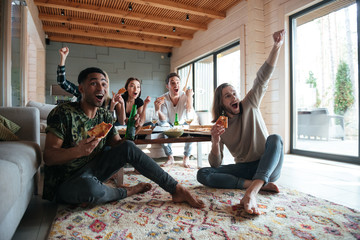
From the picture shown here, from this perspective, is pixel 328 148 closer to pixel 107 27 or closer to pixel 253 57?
pixel 253 57

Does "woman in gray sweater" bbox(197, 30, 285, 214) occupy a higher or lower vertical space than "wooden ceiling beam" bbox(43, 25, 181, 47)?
lower

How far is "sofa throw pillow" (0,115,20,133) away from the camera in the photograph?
5.17ft

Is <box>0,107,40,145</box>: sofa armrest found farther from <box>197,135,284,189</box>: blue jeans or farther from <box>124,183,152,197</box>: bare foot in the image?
<box>197,135,284,189</box>: blue jeans

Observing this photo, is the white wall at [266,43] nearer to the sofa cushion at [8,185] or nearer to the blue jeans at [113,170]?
the blue jeans at [113,170]

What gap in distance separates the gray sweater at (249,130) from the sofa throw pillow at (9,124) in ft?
4.48

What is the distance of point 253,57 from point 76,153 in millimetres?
3474

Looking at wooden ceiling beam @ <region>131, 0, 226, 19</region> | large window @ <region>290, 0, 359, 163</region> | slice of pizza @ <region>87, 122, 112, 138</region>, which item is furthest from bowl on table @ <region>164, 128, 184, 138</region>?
wooden ceiling beam @ <region>131, 0, 226, 19</region>

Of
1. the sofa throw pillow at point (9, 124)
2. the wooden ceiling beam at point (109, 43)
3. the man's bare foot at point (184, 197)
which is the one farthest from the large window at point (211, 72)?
the sofa throw pillow at point (9, 124)

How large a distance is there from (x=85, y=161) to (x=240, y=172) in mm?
1080

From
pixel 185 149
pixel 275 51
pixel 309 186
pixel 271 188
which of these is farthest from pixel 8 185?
pixel 185 149

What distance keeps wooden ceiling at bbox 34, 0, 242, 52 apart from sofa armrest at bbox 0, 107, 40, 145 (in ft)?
10.8

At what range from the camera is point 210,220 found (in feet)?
3.97

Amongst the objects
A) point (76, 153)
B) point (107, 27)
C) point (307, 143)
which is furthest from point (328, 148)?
point (107, 27)

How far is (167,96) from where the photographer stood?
3.10 m
